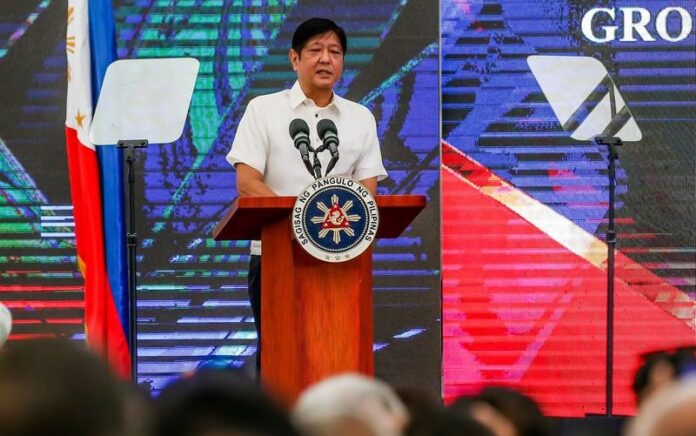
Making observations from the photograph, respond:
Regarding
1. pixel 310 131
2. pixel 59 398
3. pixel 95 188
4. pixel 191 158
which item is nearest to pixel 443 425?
pixel 59 398

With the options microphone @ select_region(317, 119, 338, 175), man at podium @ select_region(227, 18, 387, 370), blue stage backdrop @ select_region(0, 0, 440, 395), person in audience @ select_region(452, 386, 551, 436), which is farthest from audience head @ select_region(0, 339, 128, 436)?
blue stage backdrop @ select_region(0, 0, 440, 395)

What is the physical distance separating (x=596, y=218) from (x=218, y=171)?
203 centimetres

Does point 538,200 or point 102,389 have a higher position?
point 102,389

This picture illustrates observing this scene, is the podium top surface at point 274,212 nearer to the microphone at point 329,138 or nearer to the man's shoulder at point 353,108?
the microphone at point 329,138

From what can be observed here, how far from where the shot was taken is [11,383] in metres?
0.98

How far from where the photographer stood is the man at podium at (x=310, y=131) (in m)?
4.61

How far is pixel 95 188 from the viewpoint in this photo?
5359mm

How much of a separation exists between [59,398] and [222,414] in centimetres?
13

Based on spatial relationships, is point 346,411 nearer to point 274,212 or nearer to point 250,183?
point 274,212

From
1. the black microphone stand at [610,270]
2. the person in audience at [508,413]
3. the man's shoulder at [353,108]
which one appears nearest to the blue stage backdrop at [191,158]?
the black microphone stand at [610,270]

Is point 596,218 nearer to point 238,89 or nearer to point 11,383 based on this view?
point 238,89

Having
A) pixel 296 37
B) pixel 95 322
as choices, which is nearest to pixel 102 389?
pixel 296 37

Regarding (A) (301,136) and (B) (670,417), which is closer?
(B) (670,417)

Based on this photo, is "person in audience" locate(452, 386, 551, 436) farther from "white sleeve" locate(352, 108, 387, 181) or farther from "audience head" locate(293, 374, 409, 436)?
"white sleeve" locate(352, 108, 387, 181)
